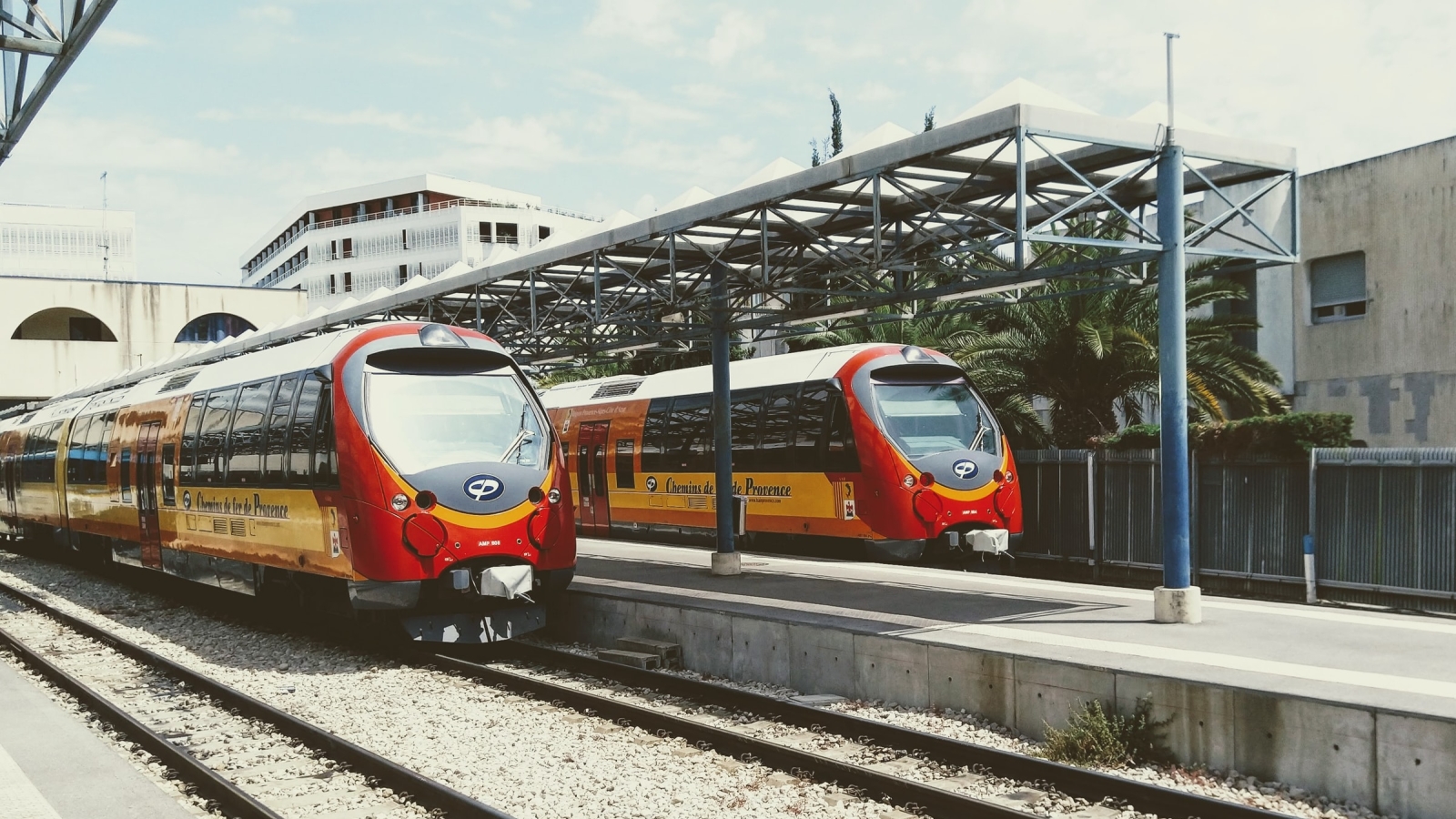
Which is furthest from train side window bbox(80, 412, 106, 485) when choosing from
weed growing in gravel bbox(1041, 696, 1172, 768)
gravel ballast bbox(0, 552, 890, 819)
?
weed growing in gravel bbox(1041, 696, 1172, 768)

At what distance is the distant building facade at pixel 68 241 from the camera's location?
6619 cm

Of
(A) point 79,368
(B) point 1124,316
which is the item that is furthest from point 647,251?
(A) point 79,368

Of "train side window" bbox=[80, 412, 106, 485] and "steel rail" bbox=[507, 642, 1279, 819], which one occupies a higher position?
"train side window" bbox=[80, 412, 106, 485]

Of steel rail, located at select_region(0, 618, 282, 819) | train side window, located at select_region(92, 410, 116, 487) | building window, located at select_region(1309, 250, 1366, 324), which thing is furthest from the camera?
building window, located at select_region(1309, 250, 1366, 324)

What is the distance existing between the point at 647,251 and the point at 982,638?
8694 mm

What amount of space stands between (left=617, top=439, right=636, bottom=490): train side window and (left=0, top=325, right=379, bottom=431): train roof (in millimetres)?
6659

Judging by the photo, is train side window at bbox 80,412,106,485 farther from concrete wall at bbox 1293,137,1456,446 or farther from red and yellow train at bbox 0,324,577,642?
concrete wall at bbox 1293,137,1456,446

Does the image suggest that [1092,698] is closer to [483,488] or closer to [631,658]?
[631,658]

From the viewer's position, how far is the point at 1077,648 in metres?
9.35

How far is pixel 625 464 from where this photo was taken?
22453mm

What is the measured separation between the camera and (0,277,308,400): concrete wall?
46.4 m

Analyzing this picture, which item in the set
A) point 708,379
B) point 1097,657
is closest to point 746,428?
point 708,379

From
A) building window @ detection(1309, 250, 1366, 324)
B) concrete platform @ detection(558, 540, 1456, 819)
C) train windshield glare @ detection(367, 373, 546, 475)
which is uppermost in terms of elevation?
building window @ detection(1309, 250, 1366, 324)

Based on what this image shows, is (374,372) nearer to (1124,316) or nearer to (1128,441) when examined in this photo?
(1128,441)
